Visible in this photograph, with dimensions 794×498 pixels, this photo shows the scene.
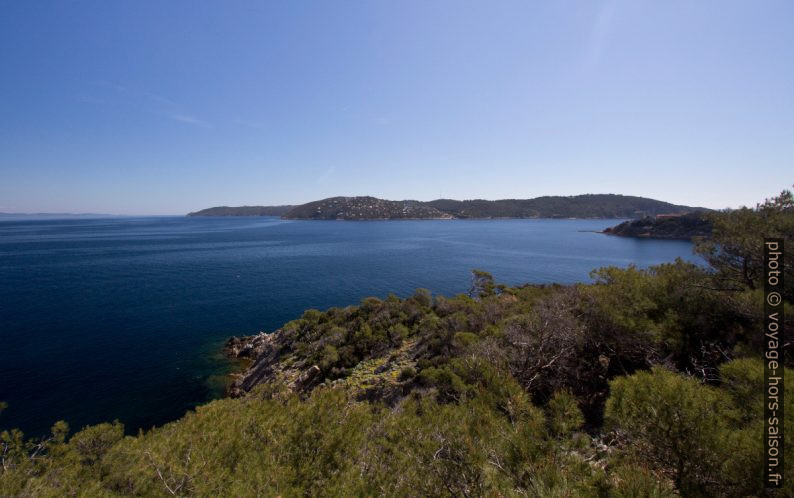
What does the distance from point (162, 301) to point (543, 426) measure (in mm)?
47904

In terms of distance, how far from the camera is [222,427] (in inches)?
300

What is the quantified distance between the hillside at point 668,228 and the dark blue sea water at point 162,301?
27233mm

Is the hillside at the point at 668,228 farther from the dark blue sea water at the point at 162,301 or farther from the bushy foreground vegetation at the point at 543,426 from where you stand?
the bushy foreground vegetation at the point at 543,426

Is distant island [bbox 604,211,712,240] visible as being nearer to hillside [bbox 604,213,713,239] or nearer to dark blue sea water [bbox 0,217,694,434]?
hillside [bbox 604,213,713,239]

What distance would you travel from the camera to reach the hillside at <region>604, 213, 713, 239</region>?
105 meters

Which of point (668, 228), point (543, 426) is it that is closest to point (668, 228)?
point (668, 228)

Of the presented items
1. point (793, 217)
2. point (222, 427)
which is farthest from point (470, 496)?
point (793, 217)

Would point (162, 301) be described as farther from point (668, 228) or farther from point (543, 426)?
point (668, 228)

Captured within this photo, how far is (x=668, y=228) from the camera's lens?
112 metres

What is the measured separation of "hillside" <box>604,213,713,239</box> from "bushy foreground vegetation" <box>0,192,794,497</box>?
119 m

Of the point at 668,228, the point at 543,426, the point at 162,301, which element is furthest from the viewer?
the point at 668,228

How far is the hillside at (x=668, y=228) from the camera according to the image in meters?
105

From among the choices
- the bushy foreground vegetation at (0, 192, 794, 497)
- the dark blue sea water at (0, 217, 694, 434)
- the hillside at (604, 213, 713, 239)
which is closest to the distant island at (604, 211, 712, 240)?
the hillside at (604, 213, 713, 239)

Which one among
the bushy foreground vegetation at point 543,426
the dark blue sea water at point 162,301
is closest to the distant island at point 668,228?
the dark blue sea water at point 162,301
